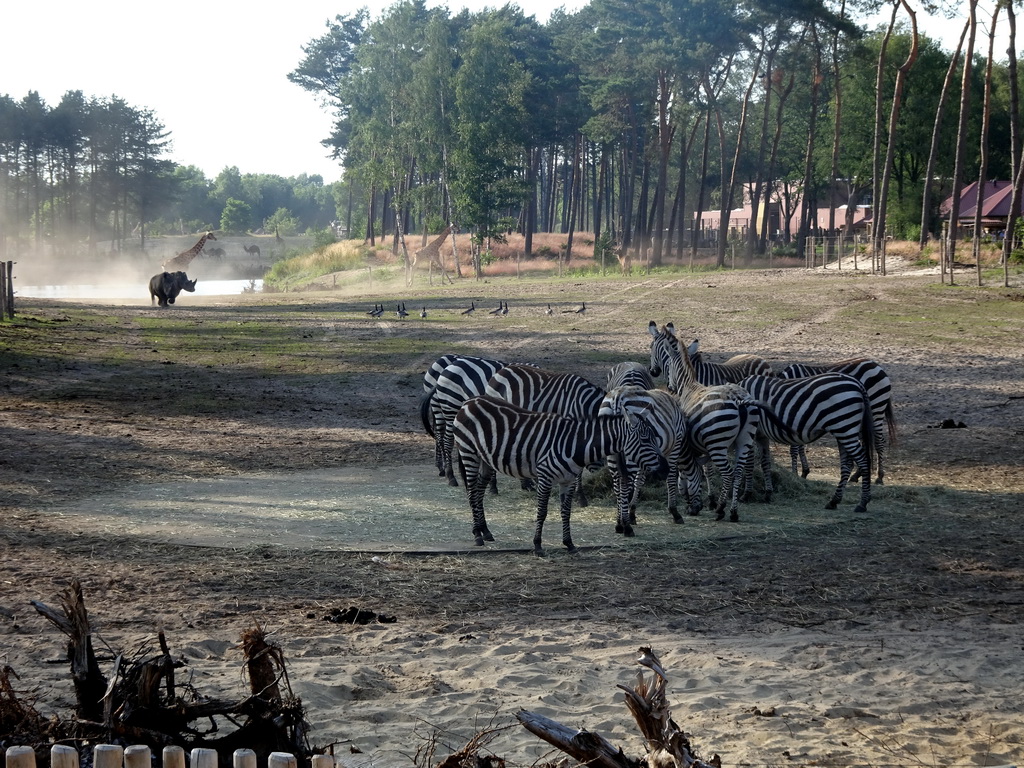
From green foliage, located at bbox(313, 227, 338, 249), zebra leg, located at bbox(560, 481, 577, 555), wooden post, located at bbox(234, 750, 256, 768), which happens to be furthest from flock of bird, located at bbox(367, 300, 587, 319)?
green foliage, located at bbox(313, 227, 338, 249)

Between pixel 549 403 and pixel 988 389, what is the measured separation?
10449 millimetres

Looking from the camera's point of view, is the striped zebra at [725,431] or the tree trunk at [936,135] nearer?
the striped zebra at [725,431]

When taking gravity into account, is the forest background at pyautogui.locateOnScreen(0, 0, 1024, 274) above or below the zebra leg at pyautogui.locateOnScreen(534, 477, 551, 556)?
above

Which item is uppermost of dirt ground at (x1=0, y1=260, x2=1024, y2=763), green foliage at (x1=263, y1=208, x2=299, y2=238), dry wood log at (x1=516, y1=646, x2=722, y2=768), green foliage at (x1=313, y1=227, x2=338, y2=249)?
green foliage at (x1=263, y1=208, x2=299, y2=238)

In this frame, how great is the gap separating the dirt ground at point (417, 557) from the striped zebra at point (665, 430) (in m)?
0.40

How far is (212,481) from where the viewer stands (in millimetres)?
13844

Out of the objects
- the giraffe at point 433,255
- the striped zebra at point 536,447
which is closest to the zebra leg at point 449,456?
the striped zebra at point 536,447

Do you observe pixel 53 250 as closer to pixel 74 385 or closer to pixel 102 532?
pixel 74 385

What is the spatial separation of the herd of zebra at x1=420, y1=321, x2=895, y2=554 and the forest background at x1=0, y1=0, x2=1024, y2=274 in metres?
31.6

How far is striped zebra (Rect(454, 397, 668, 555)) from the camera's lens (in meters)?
10.6

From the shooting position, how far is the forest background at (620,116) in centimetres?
5662

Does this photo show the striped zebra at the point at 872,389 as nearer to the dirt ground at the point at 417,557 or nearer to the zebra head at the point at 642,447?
the dirt ground at the point at 417,557

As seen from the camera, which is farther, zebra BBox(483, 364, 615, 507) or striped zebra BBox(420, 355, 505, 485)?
striped zebra BBox(420, 355, 505, 485)

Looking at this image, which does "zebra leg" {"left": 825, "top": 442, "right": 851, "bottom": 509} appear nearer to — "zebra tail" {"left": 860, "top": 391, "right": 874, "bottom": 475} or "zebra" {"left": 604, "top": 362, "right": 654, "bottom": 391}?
"zebra tail" {"left": 860, "top": 391, "right": 874, "bottom": 475}
